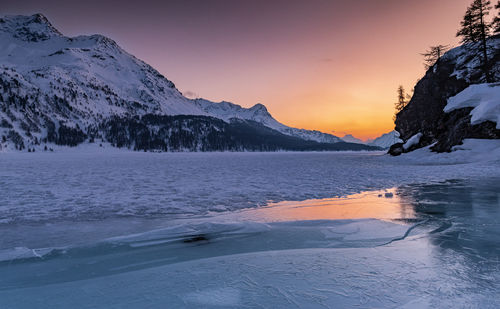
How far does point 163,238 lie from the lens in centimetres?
618

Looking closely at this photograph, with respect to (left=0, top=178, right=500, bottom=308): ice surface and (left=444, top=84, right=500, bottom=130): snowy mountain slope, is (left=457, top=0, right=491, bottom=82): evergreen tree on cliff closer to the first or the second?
(left=444, top=84, right=500, bottom=130): snowy mountain slope

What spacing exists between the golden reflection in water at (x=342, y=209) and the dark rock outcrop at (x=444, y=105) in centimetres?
2588

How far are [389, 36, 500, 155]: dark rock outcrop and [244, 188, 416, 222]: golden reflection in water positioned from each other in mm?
25876

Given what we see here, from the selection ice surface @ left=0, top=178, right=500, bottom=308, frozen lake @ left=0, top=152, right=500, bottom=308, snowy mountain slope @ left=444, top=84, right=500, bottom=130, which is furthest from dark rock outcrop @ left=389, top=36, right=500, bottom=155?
ice surface @ left=0, top=178, right=500, bottom=308

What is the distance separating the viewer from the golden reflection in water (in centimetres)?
807

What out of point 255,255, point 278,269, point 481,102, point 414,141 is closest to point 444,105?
point 414,141

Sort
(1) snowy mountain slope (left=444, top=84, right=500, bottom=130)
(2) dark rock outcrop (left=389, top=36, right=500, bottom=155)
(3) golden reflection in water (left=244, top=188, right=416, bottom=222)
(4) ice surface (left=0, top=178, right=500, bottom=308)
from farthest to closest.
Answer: (2) dark rock outcrop (left=389, top=36, right=500, bottom=155) → (1) snowy mountain slope (left=444, top=84, right=500, bottom=130) → (3) golden reflection in water (left=244, top=188, right=416, bottom=222) → (4) ice surface (left=0, top=178, right=500, bottom=308)

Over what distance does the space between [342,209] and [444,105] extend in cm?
4318

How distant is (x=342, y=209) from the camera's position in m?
9.12

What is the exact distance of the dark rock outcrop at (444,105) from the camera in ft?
100.0

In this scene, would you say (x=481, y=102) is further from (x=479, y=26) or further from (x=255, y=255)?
(x=255, y=255)

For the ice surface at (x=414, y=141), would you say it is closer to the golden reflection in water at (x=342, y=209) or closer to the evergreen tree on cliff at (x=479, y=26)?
the evergreen tree on cliff at (x=479, y=26)

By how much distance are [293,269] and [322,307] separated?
1171 millimetres

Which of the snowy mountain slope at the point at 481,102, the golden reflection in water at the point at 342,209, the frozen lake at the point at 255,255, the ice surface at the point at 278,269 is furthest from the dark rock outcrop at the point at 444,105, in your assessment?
the ice surface at the point at 278,269
